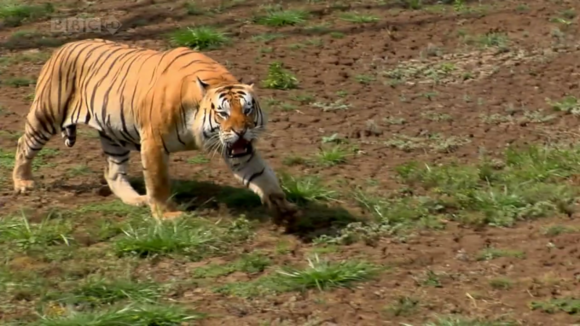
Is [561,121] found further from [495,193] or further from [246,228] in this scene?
[246,228]

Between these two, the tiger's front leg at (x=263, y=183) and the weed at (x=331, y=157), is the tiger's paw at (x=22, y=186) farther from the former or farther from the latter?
the weed at (x=331, y=157)

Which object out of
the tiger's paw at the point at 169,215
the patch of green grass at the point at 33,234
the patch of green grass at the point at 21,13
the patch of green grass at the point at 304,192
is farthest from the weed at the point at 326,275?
the patch of green grass at the point at 21,13

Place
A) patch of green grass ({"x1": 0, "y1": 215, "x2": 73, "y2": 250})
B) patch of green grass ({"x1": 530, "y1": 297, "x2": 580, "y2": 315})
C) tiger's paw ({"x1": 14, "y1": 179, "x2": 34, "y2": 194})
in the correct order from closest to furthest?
1. patch of green grass ({"x1": 530, "y1": 297, "x2": 580, "y2": 315})
2. patch of green grass ({"x1": 0, "y1": 215, "x2": 73, "y2": 250})
3. tiger's paw ({"x1": 14, "y1": 179, "x2": 34, "y2": 194})

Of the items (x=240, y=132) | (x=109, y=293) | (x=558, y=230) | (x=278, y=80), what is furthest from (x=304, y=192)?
(x=278, y=80)

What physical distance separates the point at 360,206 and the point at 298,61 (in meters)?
3.78

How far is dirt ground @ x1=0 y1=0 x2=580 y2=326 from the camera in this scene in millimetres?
5086

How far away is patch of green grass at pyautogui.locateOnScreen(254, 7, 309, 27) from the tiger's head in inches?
206

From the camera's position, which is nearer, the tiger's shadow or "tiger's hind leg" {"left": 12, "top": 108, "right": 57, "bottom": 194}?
the tiger's shadow

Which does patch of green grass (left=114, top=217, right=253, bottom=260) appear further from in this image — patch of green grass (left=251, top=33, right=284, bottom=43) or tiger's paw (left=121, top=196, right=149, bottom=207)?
patch of green grass (left=251, top=33, right=284, bottom=43)

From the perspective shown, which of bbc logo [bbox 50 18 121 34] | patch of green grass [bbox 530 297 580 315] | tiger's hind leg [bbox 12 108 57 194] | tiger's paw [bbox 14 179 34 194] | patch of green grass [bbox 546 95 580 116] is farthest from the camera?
bbc logo [bbox 50 18 121 34]

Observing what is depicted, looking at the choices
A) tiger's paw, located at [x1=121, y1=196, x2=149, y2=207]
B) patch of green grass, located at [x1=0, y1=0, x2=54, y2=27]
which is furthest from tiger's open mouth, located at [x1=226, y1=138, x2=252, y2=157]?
patch of green grass, located at [x1=0, y1=0, x2=54, y2=27]

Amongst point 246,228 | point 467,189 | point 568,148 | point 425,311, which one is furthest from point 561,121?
point 425,311

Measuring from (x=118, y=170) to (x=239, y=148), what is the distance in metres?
1.38

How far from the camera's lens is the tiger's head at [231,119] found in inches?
227
